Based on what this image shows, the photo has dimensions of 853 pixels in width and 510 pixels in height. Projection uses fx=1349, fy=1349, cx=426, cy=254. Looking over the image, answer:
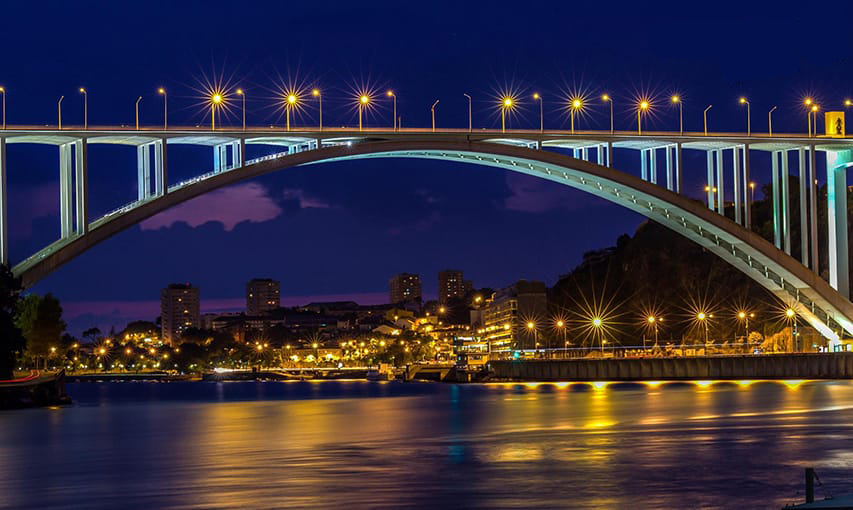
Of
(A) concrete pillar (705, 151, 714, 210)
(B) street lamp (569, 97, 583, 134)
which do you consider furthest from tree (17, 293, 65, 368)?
(A) concrete pillar (705, 151, 714, 210)

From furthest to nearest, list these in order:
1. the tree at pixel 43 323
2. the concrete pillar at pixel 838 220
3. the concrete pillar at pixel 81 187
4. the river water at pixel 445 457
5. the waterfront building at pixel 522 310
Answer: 1. the waterfront building at pixel 522 310
2. the tree at pixel 43 323
3. the concrete pillar at pixel 838 220
4. the concrete pillar at pixel 81 187
5. the river water at pixel 445 457

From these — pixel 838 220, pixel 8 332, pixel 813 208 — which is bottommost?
pixel 8 332

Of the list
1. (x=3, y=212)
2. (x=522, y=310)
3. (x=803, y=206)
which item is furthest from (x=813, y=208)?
(x=522, y=310)

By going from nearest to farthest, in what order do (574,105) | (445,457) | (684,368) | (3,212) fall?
1. (445,457)
2. (3,212)
3. (574,105)
4. (684,368)

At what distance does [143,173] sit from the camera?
211ft

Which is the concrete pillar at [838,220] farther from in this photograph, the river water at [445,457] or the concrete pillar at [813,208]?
the river water at [445,457]

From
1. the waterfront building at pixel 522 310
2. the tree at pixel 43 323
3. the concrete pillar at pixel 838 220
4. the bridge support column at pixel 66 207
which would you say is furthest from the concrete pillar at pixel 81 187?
the waterfront building at pixel 522 310

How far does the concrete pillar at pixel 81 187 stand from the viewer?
60.5 meters

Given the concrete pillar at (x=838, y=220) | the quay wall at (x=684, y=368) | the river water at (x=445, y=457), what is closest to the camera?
the river water at (x=445, y=457)

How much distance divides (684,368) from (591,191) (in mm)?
31164

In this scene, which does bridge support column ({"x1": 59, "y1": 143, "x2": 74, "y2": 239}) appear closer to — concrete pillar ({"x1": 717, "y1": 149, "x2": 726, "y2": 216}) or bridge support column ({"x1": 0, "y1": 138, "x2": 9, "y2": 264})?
bridge support column ({"x1": 0, "y1": 138, "x2": 9, "y2": 264})

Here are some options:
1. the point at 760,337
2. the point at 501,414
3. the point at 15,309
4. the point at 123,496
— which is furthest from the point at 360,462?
the point at 760,337

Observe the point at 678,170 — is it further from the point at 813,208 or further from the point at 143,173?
the point at 143,173

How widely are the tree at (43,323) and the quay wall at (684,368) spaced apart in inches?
1567
